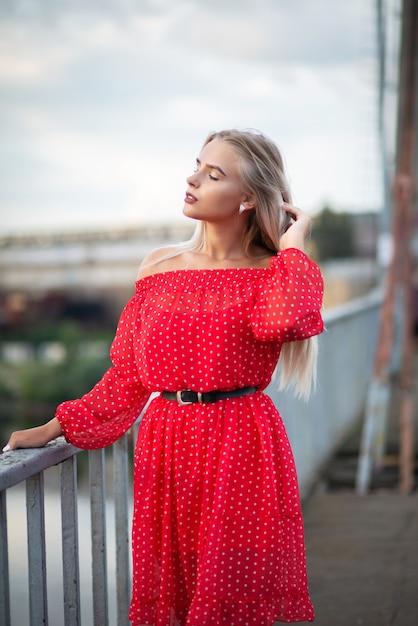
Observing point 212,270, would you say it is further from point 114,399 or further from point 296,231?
point 114,399

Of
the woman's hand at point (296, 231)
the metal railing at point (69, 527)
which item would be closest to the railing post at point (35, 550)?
the metal railing at point (69, 527)

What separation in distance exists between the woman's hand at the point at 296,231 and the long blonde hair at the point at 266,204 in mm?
39

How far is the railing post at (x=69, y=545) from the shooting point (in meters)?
2.23

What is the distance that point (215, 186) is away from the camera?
2.26 metres

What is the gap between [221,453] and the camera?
7.10 feet

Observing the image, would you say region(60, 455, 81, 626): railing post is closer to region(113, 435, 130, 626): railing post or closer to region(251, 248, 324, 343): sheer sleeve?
region(113, 435, 130, 626): railing post

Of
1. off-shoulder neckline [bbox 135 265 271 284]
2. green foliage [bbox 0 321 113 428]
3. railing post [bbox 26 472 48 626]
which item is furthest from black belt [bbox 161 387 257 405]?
green foliage [bbox 0 321 113 428]

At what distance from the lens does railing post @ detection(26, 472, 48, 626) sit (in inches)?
80.4

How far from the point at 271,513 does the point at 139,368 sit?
1.51 ft

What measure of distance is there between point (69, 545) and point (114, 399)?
363 millimetres

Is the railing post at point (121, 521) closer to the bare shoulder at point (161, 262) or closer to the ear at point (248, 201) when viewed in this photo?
the bare shoulder at point (161, 262)

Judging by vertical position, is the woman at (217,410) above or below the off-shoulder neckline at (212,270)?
below

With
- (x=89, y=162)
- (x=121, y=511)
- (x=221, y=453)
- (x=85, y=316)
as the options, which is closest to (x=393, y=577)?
(x=121, y=511)

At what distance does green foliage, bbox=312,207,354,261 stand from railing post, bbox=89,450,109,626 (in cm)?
1459
